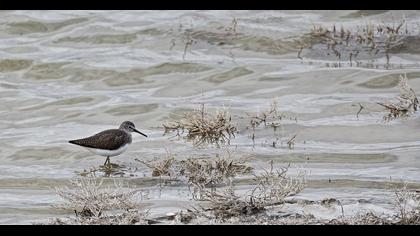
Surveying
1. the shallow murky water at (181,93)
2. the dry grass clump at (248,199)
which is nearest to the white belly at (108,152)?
the shallow murky water at (181,93)

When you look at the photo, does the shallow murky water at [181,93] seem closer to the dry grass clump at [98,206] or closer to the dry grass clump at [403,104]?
the dry grass clump at [403,104]

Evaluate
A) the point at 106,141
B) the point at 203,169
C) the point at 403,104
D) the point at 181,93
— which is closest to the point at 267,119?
the point at 403,104

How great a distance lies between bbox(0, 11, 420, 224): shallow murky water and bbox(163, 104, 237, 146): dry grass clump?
0.18m

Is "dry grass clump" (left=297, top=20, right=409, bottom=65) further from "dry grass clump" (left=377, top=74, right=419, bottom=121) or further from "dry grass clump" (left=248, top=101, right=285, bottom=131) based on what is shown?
"dry grass clump" (left=248, top=101, right=285, bottom=131)

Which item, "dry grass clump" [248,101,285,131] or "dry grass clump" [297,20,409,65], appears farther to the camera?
"dry grass clump" [297,20,409,65]

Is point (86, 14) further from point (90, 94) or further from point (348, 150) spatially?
point (348, 150)

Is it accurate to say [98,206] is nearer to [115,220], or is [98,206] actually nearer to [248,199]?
[115,220]

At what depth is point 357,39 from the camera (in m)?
18.8

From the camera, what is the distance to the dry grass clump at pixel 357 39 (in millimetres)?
18484

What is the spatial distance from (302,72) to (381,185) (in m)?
6.17

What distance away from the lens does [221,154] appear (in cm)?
1295

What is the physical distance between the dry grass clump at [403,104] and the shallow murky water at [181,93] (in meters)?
0.16

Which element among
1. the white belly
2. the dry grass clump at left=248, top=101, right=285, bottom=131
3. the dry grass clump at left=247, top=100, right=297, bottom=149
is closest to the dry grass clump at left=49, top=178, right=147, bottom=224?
the white belly

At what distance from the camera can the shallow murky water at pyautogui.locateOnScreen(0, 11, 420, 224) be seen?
12352 millimetres
